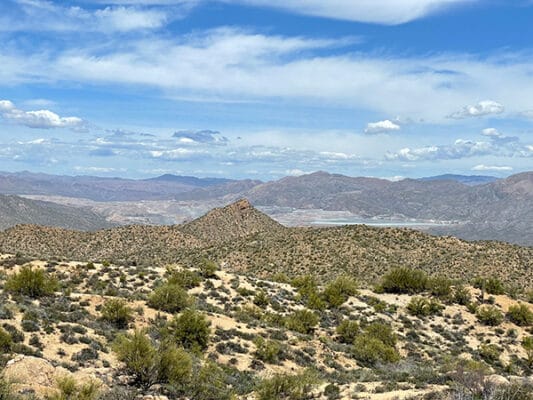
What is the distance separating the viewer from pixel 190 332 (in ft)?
82.7

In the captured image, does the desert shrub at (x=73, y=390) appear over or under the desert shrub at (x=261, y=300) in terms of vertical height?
over

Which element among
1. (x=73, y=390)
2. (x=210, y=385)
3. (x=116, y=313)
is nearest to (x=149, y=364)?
(x=210, y=385)

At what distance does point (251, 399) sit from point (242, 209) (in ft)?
408

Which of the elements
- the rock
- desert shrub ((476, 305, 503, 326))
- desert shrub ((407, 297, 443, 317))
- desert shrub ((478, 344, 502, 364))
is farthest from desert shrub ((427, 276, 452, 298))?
the rock

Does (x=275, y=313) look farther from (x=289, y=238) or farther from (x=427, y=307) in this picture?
(x=289, y=238)

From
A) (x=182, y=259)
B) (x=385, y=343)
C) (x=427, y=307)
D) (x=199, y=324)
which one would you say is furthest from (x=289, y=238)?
(x=199, y=324)

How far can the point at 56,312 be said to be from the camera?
24.2 meters

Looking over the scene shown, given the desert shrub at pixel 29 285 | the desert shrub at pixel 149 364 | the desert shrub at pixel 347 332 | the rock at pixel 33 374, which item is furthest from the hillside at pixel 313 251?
the rock at pixel 33 374

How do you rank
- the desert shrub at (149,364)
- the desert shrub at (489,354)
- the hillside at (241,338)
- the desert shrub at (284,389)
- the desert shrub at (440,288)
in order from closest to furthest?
the desert shrub at (284,389)
the hillside at (241,338)
the desert shrub at (149,364)
the desert shrub at (489,354)
the desert shrub at (440,288)

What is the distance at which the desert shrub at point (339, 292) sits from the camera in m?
39.4

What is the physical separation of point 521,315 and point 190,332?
29.0m

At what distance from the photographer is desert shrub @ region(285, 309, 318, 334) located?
32000mm

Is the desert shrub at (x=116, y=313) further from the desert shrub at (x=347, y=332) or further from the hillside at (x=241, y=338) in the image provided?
the desert shrub at (x=347, y=332)

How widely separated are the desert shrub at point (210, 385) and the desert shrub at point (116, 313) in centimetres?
590
